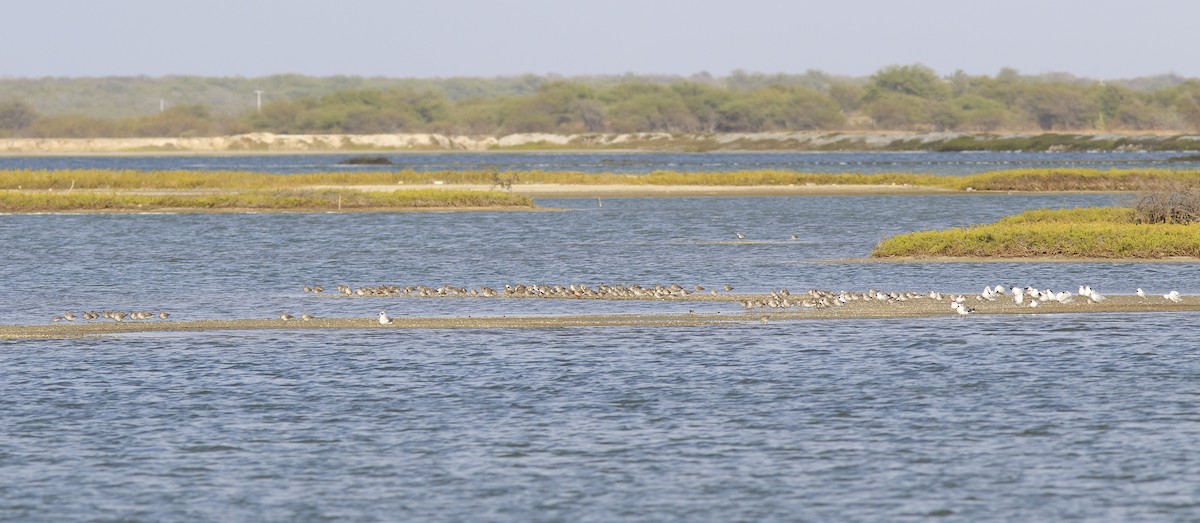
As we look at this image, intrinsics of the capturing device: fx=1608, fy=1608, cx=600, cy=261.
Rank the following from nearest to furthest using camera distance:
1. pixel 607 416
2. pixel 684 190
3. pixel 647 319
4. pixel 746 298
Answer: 1. pixel 607 416
2. pixel 647 319
3. pixel 746 298
4. pixel 684 190

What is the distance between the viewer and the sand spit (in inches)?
1040

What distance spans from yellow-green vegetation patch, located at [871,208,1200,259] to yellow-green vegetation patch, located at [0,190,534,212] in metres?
30.8

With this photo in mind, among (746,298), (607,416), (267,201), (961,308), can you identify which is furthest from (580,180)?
(607,416)

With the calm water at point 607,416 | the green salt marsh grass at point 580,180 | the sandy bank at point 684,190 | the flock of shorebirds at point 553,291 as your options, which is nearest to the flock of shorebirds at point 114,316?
the calm water at point 607,416

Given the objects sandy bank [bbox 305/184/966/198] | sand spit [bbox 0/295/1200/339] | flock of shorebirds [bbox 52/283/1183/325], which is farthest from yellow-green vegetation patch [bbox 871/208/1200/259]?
sandy bank [bbox 305/184/966/198]

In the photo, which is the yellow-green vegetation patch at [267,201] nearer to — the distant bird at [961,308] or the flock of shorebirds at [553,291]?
the flock of shorebirds at [553,291]

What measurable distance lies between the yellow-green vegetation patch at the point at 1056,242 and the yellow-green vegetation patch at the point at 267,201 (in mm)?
30835

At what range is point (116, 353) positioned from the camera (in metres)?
23.6

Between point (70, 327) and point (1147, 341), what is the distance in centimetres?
1697

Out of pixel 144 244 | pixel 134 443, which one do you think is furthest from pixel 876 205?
pixel 134 443

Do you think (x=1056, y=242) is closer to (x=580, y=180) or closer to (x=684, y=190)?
(x=684, y=190)

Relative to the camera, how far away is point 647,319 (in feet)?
88.8

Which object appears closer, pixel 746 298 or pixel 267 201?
pixel 746 298

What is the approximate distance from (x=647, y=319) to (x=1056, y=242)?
14219 millimetres
